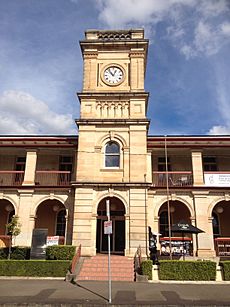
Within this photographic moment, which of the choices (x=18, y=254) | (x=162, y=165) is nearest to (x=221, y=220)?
(x=162, y=165)

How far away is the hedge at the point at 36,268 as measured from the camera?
14.0 metres

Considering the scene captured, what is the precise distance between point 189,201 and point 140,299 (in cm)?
1086

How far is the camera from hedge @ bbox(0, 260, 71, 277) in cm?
1405

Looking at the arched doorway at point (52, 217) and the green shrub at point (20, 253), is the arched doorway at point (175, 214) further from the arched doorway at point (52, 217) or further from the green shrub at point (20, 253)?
the green shrub at point (20, 253)

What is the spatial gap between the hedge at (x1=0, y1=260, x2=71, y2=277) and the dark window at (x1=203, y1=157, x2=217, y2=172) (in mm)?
13319

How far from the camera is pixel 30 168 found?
20.5 meters

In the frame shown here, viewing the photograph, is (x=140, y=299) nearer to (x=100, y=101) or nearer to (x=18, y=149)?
(x=100, y=101)

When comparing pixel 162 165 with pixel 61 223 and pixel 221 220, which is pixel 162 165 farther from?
pixel 61 223

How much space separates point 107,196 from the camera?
1845cm

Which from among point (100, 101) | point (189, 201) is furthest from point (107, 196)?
point (100, 101)

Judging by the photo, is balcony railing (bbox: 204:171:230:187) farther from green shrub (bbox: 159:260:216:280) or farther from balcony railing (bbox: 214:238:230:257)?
green shrub (bbox: 159:260:216:280)

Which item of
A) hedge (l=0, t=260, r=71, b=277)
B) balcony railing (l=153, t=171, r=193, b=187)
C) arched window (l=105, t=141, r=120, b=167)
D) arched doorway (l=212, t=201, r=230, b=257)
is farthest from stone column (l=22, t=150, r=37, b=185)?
arched doorway (l=212, t=201, r=230, b=257)

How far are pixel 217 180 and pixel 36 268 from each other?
12.9 metres

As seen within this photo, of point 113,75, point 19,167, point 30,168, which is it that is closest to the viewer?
point 30,168
